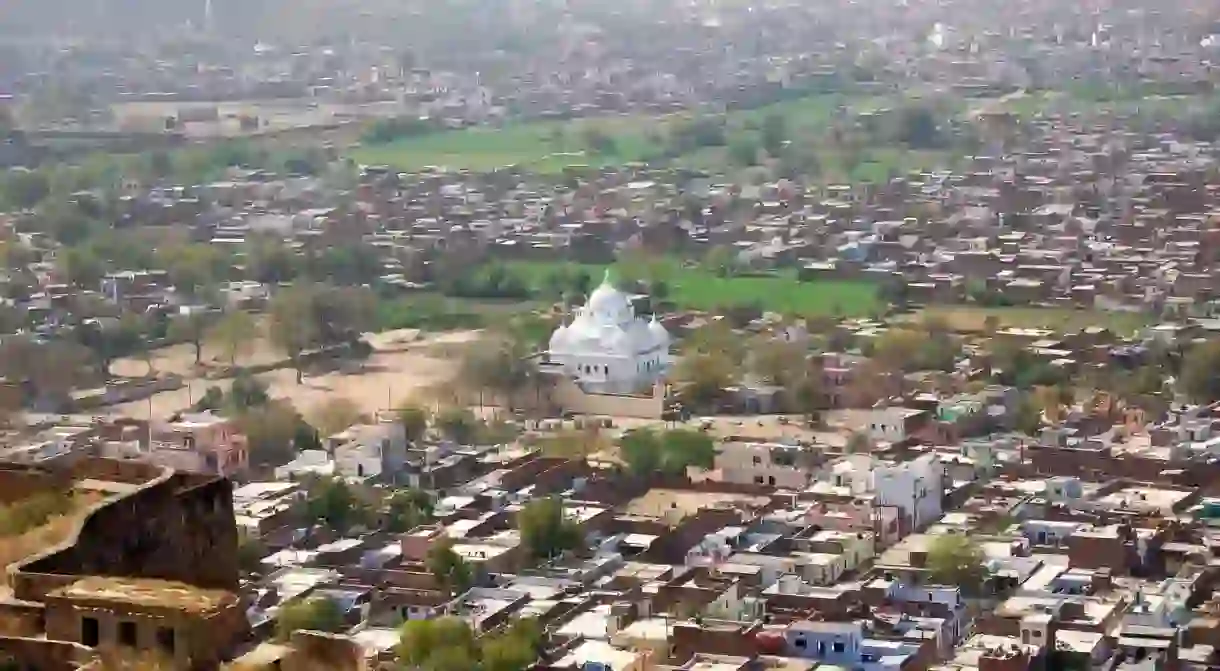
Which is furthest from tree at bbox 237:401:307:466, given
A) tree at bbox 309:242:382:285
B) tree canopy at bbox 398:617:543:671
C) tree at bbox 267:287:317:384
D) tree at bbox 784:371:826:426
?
tree at bbox 309:242:382:285

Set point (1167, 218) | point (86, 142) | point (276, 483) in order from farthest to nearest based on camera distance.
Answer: point (86, 142) → point (1167, 218) → point (276, 483)

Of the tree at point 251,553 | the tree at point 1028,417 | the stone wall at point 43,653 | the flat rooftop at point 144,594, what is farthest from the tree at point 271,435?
the stone wall at point 43,653

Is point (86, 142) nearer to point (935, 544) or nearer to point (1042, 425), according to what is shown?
point (1042, 425)

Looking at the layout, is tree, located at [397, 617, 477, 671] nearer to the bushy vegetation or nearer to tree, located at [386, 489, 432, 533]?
tree, located at [386, 489, 432, 533]

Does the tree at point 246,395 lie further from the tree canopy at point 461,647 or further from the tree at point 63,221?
the tree at point 63,221

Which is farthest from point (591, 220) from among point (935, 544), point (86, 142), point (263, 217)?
point (935, 544)

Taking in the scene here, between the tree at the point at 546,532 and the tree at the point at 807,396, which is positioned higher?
the tree at the point at 546,532
